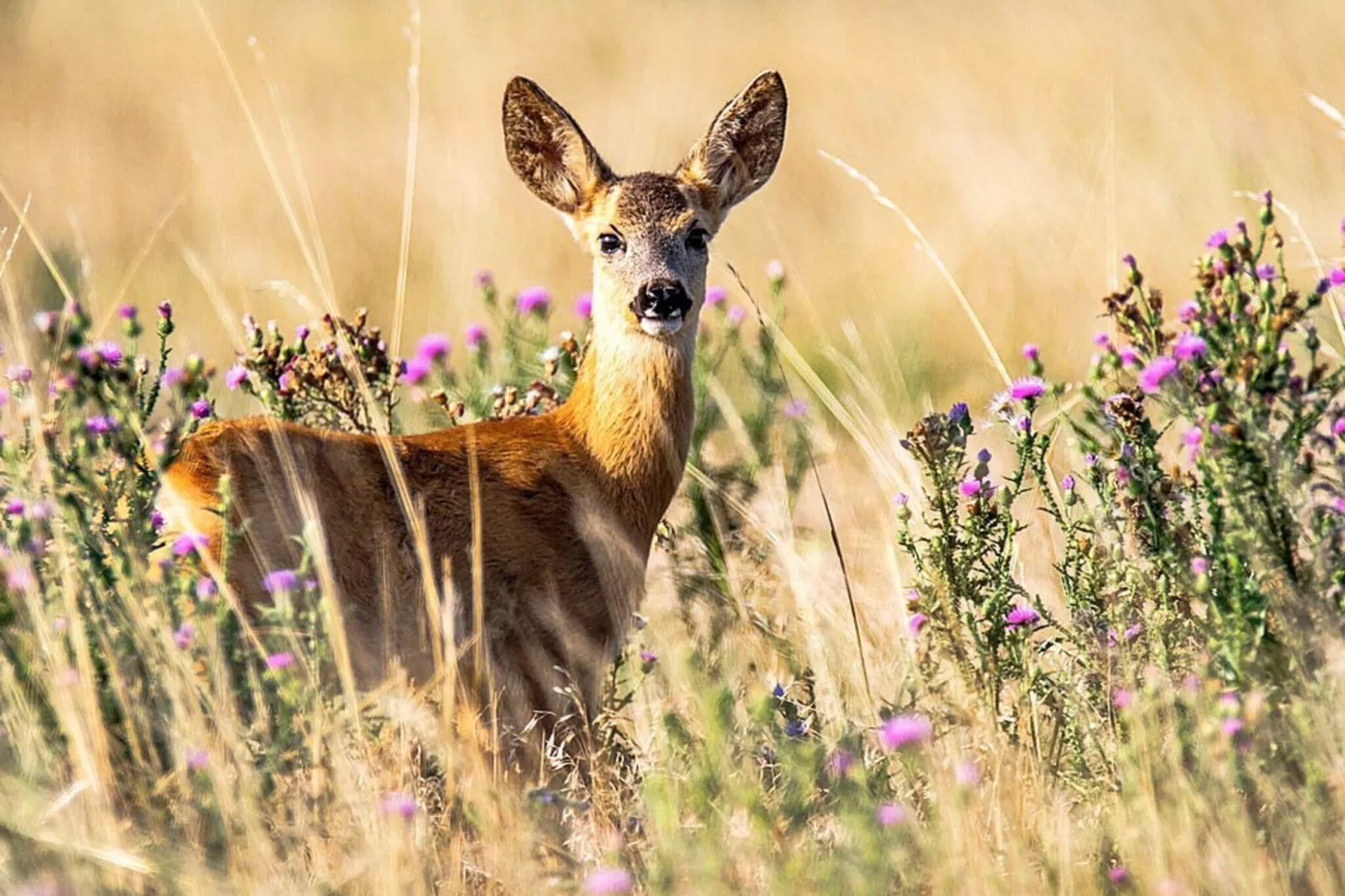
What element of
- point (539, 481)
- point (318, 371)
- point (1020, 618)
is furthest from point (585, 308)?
point (1020, 618)

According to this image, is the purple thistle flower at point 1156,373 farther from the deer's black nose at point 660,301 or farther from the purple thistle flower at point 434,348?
the purple thistle flower at point 434,348

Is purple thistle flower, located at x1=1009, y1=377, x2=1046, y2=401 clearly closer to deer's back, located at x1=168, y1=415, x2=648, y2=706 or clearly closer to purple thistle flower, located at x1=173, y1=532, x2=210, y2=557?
deer's back, located at x1=168, y1=415, x2=648, y2=706

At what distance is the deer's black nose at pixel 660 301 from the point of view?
5.20 metres

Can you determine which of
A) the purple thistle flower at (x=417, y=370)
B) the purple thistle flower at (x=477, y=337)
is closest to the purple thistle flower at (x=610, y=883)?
the purple thistle flower at (x=417, y=370)

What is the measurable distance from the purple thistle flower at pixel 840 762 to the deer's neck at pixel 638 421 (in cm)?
136

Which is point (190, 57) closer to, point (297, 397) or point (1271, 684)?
point (297, 397)

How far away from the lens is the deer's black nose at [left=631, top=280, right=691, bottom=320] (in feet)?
17.1

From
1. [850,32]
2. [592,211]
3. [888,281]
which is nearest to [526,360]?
[592,211]

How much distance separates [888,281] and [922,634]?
6.36 metres

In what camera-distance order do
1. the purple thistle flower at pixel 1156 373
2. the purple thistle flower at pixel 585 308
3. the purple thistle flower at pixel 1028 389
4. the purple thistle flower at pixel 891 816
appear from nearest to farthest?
the purple thistle flower at pixel 891 816 → the purple thistle flower at pixel 1156 373 → the purple thistle flower at pixel 1028 389 → the purple thistle flower at pixel 585 308

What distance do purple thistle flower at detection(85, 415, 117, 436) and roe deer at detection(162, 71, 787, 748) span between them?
21 cm

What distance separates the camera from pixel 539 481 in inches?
197

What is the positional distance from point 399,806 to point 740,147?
118 inches

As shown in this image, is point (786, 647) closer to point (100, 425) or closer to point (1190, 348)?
point (1190, 348)
